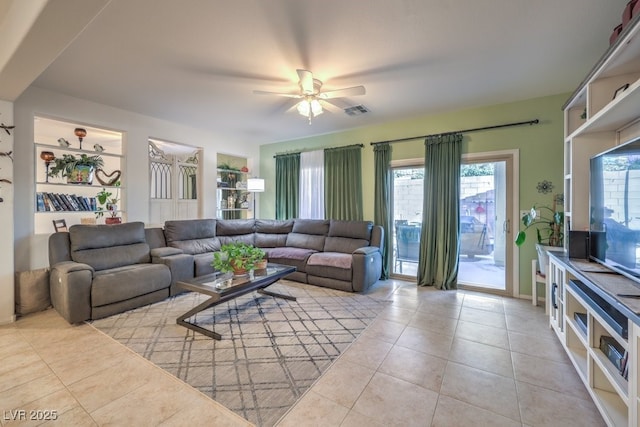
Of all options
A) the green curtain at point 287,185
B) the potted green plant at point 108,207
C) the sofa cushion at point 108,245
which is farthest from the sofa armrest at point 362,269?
the potted green plant at point 108,207

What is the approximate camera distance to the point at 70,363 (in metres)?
2.02

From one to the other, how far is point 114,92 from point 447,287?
205 inches

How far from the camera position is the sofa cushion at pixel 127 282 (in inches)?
107

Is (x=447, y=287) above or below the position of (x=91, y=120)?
below

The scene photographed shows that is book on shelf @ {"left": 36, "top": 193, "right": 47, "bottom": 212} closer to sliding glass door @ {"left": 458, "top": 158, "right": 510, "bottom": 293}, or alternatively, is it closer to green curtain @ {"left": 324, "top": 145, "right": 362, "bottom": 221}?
green curtain @ {"left": 324, "top": 145, "right": 362, "bottom": 221}

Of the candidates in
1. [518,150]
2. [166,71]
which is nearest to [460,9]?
[518,150]

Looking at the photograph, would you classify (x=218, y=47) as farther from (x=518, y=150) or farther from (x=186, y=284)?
(x=518, y=150)

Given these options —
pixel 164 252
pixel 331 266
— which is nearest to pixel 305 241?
pixel 331 266

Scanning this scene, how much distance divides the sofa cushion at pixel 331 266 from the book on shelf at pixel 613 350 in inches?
97.0

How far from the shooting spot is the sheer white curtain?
514 centimetres

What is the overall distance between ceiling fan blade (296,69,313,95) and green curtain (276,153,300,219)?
2758 mm

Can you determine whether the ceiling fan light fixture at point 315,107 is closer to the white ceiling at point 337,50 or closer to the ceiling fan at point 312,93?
the ceiling fan at point 312,93

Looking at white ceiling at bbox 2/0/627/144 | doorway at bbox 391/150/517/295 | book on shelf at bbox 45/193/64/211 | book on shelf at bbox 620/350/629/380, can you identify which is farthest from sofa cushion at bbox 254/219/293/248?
book on shelf at bbox 620/350/629/380

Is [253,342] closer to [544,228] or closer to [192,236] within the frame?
[192,236]
